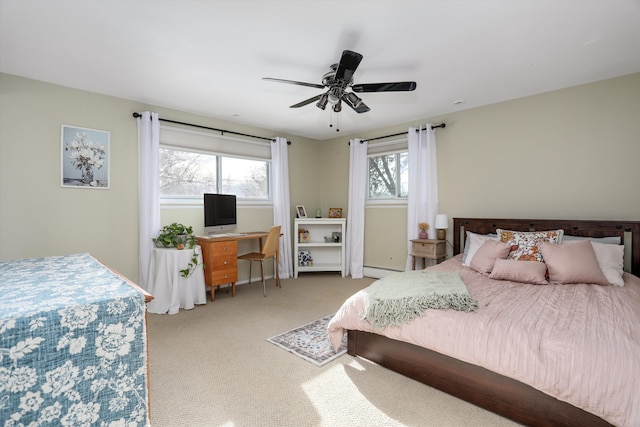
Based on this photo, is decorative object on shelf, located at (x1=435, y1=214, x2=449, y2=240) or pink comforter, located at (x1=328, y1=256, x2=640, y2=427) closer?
pink comforter, located at (x1=328, y1=256, x2=640, y2=427)

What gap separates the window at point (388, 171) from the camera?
4922 mm

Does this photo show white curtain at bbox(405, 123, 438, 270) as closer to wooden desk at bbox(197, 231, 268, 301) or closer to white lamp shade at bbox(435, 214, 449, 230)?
white lamp shade at bbox(435, 214, 449, 230)

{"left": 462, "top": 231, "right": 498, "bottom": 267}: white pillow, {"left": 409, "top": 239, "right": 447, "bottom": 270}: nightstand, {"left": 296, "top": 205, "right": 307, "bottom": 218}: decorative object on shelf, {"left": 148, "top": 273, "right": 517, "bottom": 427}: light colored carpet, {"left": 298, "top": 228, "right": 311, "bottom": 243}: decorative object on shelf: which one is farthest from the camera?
{"left": 296, "top": 205, "right": 307, "bottom": 218}: decorative object on shelf

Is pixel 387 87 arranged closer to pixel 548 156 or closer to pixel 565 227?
pixel 548 156

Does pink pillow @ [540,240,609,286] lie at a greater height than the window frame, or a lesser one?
lesser

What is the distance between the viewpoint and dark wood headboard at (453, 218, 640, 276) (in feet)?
9.91

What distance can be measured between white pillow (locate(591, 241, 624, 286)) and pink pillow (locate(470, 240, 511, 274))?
2.34 ft

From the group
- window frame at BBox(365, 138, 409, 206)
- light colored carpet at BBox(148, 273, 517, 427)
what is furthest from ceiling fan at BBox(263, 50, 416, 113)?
light colored carpet at BBox(148, 273, 517, 427)

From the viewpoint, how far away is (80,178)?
343cm

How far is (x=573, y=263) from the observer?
2.73 metres

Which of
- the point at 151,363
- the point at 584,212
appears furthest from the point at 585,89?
the point at 151,363

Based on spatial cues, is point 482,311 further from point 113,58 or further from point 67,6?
point 113,58

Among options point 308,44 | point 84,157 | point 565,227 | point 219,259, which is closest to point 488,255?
point 565,227

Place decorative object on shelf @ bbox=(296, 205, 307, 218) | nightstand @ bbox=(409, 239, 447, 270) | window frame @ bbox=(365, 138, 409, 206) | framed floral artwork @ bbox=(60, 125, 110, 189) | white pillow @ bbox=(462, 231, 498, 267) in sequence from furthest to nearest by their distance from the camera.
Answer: decorative object on shelf @ bbox=(296, 205, 307, 218) < window frame @ bbox=(365, 138, 409, 206) < nightstand @ bbox=(409, 239, 447, 270) < white pillow @ bbox=(462, 231, 498, 267) < framed floral artwork @ bbox=(60, 125, 110, 189)
